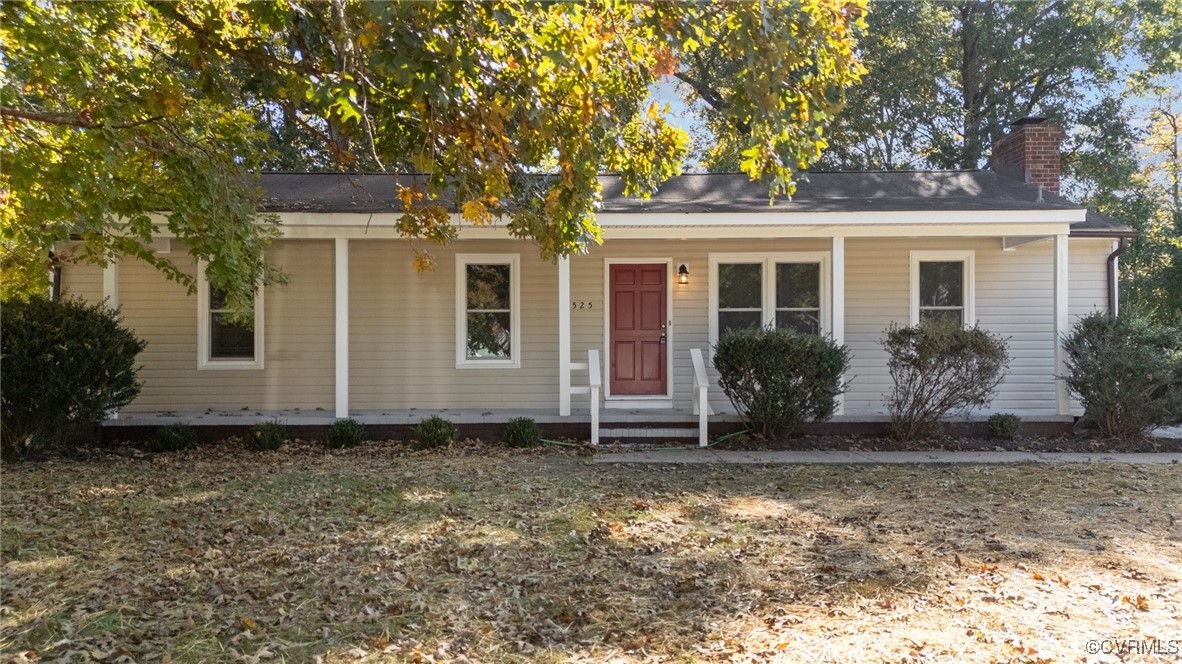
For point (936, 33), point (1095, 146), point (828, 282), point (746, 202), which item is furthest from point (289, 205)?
point (1095, 146)

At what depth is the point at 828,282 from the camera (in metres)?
10.3

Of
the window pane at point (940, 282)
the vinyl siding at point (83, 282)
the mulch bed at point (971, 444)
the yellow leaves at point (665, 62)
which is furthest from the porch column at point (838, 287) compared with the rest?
the vinyl siding at point (83, 282)

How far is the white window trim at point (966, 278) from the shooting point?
10391 mm

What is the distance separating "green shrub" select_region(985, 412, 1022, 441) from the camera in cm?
901

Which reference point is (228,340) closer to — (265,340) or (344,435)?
(265,340)

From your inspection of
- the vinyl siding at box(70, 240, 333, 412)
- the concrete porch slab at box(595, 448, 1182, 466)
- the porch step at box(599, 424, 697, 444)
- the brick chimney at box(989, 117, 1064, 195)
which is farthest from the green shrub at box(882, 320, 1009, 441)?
the vinyl siding at box(70, 240, 333, 412)

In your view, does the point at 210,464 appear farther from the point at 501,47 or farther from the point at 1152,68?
the point at 1152,68

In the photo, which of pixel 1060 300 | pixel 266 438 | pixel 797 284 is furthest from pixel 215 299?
pixel 1060 300

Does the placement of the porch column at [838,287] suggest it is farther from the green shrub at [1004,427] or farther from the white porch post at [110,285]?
the white porch post at [110,285]

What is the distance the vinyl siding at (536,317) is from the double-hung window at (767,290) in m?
0.13

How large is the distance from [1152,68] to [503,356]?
17262 millimetres

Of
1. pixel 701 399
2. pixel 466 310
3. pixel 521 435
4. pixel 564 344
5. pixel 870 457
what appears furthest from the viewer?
pixel 466 310

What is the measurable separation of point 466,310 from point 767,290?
4.06 m

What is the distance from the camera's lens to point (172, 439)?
28.4 ft
